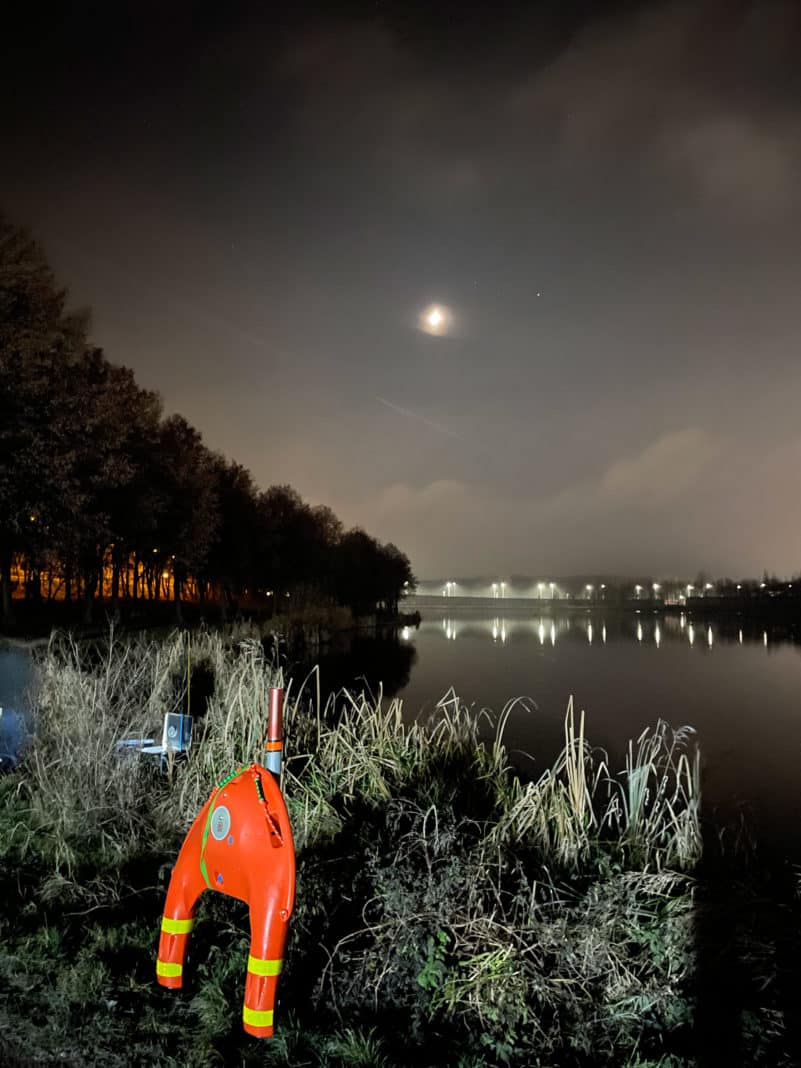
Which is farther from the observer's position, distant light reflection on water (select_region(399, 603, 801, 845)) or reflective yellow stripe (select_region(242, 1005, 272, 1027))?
distant light reflection on water (select_region(399, 603, 801, 845))

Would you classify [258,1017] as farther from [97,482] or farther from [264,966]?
[97,482]

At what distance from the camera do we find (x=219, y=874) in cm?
348

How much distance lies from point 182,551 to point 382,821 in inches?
1139

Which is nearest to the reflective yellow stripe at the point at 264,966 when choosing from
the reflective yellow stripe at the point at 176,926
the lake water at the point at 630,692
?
the reflective yellow stripe at the point at 176,926

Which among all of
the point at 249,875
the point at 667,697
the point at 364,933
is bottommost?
the point at 667,697

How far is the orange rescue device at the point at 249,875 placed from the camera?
317 cm

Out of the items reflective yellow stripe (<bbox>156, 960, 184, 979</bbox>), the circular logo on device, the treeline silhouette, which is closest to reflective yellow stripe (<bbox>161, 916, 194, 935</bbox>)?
reflective yellow stripe (<bbox>156, 960, 184, 979</bbox>)

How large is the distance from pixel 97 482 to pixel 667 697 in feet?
62.6

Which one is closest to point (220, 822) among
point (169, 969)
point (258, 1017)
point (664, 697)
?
point (258, 1017)

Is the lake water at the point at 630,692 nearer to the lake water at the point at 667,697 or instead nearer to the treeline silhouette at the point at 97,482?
the lake water at the point at 667,697

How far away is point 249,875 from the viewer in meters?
3.29

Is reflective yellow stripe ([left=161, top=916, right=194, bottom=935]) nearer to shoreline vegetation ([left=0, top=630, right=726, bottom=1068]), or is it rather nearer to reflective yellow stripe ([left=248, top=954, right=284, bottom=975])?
shoreline vegetation ([left=0, top=630, right=726, bottom=1068])

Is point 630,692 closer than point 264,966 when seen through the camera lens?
No

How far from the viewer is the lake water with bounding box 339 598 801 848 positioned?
40.0 ft
